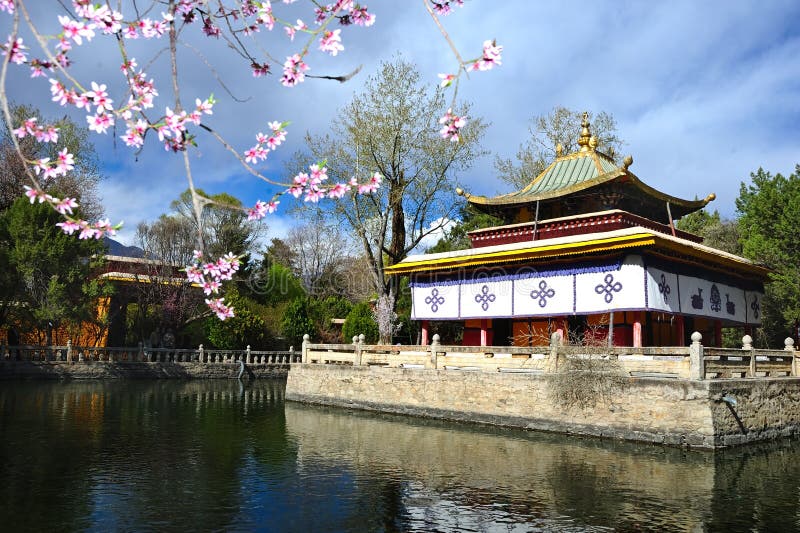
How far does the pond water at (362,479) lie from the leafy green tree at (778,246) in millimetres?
13015

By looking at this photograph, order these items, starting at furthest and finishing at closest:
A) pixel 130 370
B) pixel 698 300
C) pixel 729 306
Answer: pixel 130 370 < pixel 729 306 < pixel 698 300

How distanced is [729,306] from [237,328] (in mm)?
25586

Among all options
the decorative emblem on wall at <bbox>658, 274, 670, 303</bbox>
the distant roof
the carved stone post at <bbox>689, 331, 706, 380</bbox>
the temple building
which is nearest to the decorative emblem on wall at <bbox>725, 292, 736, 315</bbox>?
the temple building

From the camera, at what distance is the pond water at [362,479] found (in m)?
10.1

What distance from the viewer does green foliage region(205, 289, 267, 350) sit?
38.5 m

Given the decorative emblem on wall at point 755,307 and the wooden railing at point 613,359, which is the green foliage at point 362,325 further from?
the decorative emblem on wall at point 755,307

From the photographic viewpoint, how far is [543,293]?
23.0 m

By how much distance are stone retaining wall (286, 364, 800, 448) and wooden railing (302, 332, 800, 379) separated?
1.37ft

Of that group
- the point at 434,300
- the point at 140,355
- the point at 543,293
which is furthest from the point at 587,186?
the point at 140,355

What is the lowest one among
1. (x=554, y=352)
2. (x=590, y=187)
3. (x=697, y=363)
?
(x=697, y=363)

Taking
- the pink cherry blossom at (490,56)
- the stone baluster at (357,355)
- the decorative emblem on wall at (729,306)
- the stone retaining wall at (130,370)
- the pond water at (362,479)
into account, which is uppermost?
the pink cherry blossom at (490,56)

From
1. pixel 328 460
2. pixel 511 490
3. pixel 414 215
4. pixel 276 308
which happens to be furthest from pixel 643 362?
pixel 276 308

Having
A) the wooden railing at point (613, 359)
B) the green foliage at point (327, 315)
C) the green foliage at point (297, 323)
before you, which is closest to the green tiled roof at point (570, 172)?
the wooden railing at point (613, 359)

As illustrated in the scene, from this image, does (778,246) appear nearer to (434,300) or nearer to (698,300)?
(698,300)
